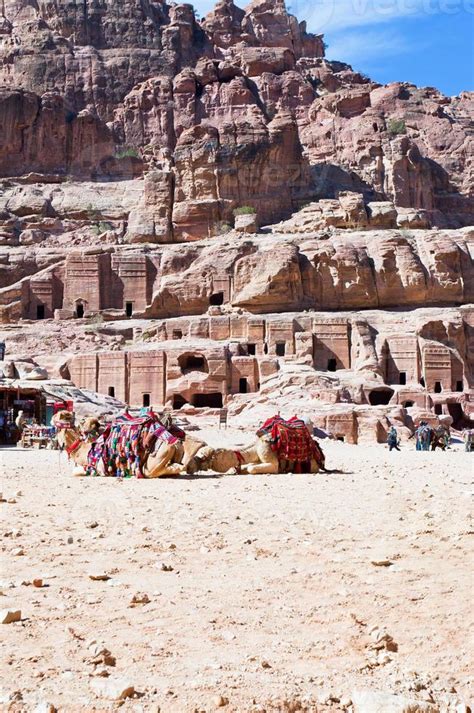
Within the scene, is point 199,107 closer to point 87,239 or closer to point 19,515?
point 87,239

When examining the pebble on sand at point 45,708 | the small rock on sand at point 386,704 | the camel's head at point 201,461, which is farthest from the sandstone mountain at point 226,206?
the pebble on sand at point 45,708

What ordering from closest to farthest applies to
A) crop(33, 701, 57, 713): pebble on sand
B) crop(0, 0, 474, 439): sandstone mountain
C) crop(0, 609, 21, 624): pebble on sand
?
1. crop(33, 701, 57, 713): pebble on sand
2. crop(0, 609, 21, 624): pebble on sand
3. crop(0, 0, 474, 439): sandstone mountain

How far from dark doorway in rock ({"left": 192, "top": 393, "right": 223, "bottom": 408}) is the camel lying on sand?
3079 cm

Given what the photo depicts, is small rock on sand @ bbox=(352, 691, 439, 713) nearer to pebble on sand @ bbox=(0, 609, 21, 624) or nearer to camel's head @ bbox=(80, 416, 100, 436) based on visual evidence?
pebble on sand @ bbox=(0, 609, 21, 624)

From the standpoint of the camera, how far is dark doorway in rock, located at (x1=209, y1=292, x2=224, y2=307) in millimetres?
58938

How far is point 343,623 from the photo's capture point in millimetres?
6926

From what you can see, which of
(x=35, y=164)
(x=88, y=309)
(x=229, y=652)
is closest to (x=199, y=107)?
(x=35, y=164)

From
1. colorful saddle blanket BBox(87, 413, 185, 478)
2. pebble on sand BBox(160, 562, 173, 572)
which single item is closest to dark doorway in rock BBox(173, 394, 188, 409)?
colorful saddle blanket BBox(87, 413, 185, 478)

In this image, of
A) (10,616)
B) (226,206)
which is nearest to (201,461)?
(10,616)

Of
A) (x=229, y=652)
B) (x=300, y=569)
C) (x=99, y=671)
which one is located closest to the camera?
(x=99, y=671)

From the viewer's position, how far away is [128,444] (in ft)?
57.5

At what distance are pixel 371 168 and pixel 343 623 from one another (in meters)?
74.9

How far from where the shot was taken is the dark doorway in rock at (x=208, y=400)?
163ft

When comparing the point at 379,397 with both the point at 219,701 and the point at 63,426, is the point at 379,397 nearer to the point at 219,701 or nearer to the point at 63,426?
the point at 63,426
